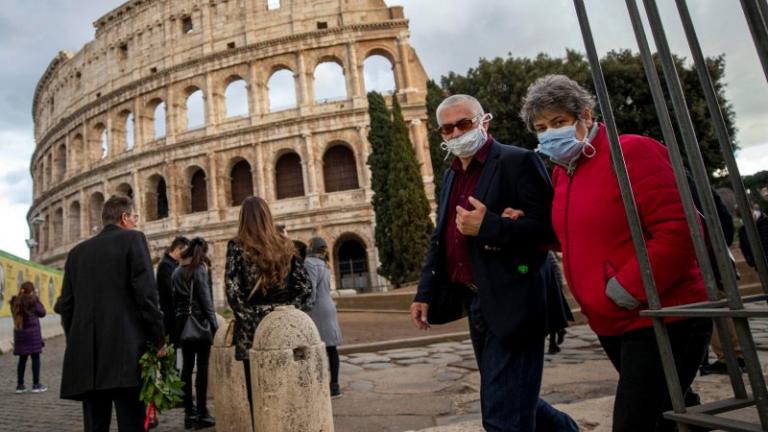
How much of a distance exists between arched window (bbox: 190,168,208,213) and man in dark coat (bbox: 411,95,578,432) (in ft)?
89.4

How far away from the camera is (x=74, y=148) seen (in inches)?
1275

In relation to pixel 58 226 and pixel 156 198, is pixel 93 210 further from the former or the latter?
pixel 58 226

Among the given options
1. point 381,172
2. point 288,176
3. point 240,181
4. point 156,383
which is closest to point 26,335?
point 156,383

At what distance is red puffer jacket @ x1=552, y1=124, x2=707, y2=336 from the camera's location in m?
1.66

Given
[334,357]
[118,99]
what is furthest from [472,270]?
[118,99]

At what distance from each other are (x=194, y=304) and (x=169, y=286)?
1.60ft

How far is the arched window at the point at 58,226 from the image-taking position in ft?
109

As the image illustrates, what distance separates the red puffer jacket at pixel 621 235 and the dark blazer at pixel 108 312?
270 centimetres

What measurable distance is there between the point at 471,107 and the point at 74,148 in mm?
36734

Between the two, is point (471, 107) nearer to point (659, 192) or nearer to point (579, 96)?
point (579, 96)

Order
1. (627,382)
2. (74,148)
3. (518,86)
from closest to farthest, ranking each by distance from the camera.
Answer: (627,382) → (518,86) → (74,148)

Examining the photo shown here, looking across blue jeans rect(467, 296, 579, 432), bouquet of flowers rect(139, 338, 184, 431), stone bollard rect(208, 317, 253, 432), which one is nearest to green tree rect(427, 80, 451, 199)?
stone bollard rect(208, 317, 253, 432)

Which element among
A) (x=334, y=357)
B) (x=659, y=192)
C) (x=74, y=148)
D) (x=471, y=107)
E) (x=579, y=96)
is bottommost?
(x=334, y=357)

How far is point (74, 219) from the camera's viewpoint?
32.0 meters
